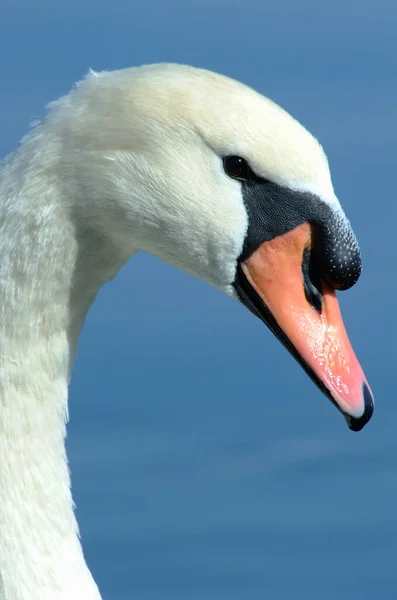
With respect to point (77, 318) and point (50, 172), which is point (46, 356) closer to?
point (77, 318)

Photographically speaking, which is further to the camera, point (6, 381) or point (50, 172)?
point (6, 381)

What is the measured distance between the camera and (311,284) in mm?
4148

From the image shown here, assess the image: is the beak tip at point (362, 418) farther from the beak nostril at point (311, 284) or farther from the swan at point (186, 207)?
the beak nostril at point (311, 284)

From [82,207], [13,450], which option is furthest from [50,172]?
[13,450]

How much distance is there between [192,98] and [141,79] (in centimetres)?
14

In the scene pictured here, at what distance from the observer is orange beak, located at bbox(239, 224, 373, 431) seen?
405 centimetres

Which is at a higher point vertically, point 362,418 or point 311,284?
point 311,284

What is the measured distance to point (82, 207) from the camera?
409 cm

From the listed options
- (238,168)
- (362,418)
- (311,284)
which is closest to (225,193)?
(238,168)

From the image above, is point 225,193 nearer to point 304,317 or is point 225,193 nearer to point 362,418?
point 304,317

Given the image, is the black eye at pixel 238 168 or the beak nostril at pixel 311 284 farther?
the beak nostril at pixel 311 284

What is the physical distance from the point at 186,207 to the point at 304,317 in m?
0.37

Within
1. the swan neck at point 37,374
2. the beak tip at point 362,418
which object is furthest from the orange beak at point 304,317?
the swan neck at point 37,374

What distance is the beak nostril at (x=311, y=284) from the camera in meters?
4.14
